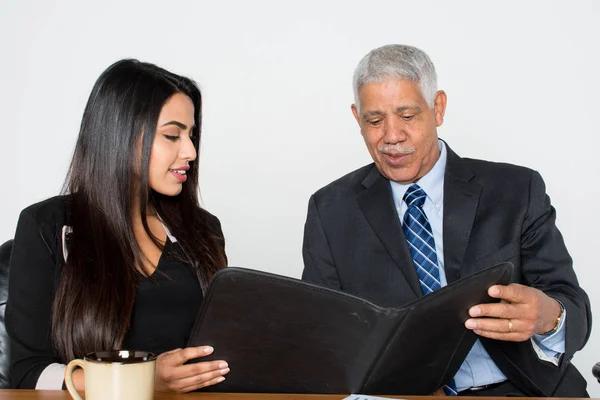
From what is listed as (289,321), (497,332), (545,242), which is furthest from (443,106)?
(289,321)

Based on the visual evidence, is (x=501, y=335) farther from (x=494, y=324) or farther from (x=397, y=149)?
(x=397, y=149)

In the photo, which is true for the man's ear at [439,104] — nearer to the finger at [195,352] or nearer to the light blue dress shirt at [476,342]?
the light blue dress shirt at [476,342]

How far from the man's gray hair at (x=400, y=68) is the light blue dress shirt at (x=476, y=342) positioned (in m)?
0.23

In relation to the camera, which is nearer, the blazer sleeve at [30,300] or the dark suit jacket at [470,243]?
the blazer sleeve at [30,300]

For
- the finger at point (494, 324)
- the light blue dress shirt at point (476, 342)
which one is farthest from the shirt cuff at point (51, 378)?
the light blue dress shirt at point (476, 342)

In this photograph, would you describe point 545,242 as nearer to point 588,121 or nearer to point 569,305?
point 569,305

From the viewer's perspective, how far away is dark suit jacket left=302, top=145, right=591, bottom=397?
195 cm

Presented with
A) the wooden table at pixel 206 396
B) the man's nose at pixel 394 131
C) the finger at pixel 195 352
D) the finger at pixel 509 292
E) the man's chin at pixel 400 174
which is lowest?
the wooden table at pixel 206 396

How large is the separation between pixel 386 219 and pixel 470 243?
256 mm

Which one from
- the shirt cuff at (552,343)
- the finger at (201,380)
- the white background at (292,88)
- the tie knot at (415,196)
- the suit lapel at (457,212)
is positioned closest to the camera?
the finger at (201,380)

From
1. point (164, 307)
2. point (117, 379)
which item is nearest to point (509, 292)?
point (117, 379)

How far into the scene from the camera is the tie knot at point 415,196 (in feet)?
7.26

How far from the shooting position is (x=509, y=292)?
59.2 inches

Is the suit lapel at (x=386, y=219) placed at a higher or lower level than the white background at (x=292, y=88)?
lower
